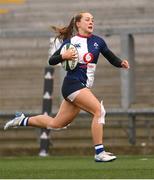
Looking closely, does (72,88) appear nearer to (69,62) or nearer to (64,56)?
(69,62)

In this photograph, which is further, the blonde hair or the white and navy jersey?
the blonde hair

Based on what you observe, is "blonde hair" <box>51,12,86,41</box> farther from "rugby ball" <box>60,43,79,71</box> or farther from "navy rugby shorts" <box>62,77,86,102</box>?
"navy rugby shorts" <box>62,77,86,102</box>

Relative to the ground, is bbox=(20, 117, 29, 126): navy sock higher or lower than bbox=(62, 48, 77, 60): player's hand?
lower

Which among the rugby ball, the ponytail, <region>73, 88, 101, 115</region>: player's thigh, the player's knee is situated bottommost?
the player's knee

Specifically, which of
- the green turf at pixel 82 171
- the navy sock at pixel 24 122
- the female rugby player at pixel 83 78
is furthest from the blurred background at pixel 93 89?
the female rugby player at pixel 83 78

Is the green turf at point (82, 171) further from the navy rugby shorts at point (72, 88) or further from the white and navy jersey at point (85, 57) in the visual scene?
the white and navy jersey at point (85, 57)

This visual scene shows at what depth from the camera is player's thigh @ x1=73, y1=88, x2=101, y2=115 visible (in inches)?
Answer: 461

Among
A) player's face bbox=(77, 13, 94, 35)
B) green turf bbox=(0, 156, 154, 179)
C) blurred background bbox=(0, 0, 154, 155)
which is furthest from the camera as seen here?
blurred background bbox=(0, 0, 154, 155)

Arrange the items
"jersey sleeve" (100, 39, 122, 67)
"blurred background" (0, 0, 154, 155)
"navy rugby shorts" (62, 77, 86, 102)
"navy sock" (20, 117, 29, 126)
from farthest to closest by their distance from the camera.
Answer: "blurred background" (0, 0, 154, 155), "navy sock" (20, 117, 29, 126), "jersey sleeve" (100, 39, 122, 67), "navy rugby shorts" (62, 77, 86, 102)

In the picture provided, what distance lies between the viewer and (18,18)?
21.5m

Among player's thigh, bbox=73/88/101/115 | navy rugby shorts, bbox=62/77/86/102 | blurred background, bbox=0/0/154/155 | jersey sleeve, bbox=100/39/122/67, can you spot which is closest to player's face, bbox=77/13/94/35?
jersey sleeve, bbox=100/39/122/67

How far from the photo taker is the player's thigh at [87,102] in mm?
11703

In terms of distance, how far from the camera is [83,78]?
11.9 meters

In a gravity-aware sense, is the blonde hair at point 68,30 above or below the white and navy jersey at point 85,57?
above
